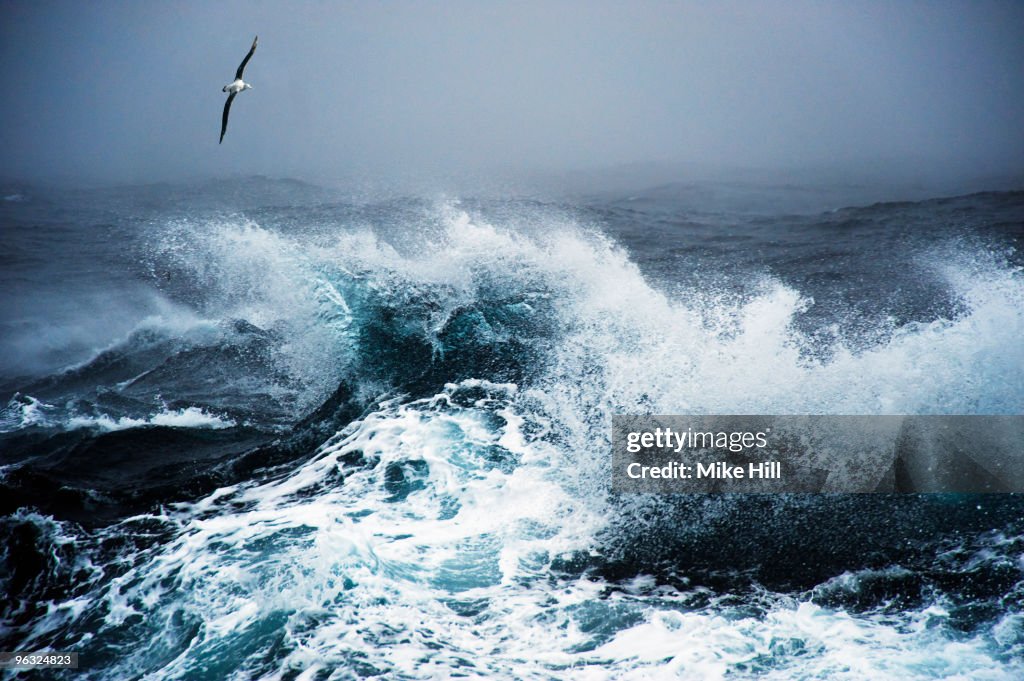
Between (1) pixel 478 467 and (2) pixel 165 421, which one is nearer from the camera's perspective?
(1) pixel 478 467

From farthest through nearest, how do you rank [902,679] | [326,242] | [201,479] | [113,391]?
[326,242] < [113,391] < [201,479] < [902,679]

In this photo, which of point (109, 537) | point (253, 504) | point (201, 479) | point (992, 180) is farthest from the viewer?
point (992, 180)

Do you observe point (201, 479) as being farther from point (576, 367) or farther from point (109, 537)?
point (576, 367)

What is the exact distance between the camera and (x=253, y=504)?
357 inches

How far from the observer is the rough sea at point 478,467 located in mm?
6680

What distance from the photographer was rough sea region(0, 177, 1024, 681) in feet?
21.9

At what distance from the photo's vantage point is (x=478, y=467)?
9.63 m

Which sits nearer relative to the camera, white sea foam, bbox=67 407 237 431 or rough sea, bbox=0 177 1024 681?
rough sea, bbox=0 177 1024 681

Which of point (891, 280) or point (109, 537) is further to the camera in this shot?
point (891, 280)

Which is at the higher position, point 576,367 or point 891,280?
point 891,280

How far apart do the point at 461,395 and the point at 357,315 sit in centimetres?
347

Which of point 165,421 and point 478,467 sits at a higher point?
point 165,421

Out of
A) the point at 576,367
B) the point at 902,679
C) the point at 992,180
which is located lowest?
the point at 902,679

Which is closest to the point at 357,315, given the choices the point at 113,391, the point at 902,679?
the point at 113,391
